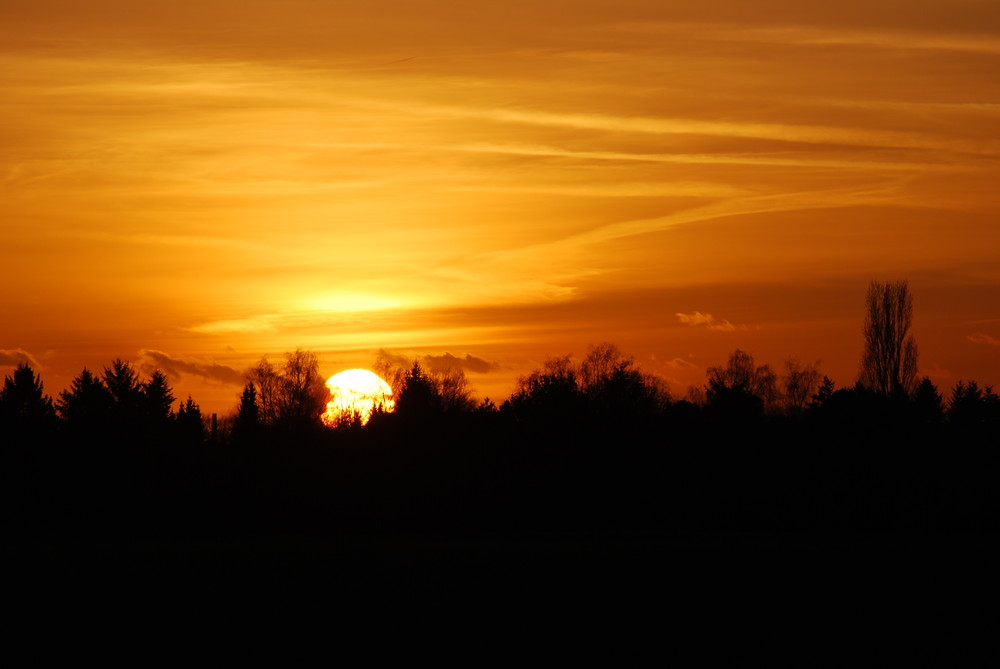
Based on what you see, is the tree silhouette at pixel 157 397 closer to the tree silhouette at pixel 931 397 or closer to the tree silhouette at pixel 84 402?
the tree silhouette at pixel 84 402

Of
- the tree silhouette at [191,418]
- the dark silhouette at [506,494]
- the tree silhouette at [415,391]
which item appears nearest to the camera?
the dark silhouette at [506,494]

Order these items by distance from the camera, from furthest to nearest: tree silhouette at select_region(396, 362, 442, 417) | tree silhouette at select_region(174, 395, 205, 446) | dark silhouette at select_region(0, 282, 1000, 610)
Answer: tree silhouette at select_region(174, 395, 205, 446) < tree silhouette at select_region(396, 362, 442, 417) < dark silhouette at select_region(0, 282, 1000, 610)

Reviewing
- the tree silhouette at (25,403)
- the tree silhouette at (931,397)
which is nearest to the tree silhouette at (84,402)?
the tree silhouette at (25,403)

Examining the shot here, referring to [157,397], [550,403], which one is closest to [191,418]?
[157,397]

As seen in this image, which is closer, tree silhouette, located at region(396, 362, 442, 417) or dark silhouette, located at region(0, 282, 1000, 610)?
dark silhouette, located at region(0, 282, 1000, 610)

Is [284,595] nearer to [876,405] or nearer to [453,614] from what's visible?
[453,614]

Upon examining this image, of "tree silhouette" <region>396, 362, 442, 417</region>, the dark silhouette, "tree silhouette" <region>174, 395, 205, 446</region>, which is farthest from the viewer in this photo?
"tree silhouette" <region>174, 395, 205, 446</region>

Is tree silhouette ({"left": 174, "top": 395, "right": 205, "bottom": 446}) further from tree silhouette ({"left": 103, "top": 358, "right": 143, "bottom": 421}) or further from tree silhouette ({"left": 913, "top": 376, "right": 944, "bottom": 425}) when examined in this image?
tree silhouette ({"left": 913, "top": 376, "right": 944, "bottom": 425})

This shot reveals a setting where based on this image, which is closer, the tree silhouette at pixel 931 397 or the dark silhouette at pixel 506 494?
the dark silhouette at pixel 506 494

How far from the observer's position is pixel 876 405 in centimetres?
5519

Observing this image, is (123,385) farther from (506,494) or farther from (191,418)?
(506,494)

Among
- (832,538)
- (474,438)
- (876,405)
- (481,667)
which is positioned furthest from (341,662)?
(876,405)

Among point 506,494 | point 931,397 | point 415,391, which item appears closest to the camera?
point 506,494

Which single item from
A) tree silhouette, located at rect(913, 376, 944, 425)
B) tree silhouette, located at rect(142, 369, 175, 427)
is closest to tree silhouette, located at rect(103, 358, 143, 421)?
tree silhouette, located at rect(142, 369, 175, 427)
